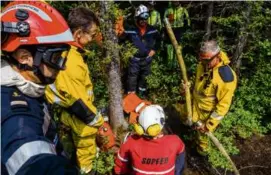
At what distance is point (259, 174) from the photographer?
18.1 ft

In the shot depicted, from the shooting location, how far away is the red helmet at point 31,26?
86.1 inches

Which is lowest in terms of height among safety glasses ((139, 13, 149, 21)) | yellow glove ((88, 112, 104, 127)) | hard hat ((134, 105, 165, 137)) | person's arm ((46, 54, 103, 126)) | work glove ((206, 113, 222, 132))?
work glove ((206, 113, 222, 132))

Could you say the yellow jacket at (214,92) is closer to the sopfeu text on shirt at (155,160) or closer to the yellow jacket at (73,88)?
the sopfeu text on shirt at (155,160)

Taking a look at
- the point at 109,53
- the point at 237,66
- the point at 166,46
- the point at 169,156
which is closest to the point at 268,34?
the point at 237,66

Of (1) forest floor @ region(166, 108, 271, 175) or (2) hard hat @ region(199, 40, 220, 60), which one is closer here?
(2) hard hat @ region(199, 40, 220, 60)

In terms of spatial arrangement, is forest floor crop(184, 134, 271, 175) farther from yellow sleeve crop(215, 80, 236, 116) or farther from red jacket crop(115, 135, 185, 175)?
red jacket crop(115, 135, 185, 175)

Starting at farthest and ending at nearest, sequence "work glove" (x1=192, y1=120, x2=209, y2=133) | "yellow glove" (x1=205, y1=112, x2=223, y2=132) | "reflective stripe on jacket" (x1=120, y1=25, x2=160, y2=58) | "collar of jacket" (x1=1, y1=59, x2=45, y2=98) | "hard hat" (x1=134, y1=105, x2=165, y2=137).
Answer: "reflective stripe on jacket" (x1=120, y1=25, x2=160, y2=58) < "work glove" (x1=192, y1=120, x2=209, y2=133) < "yellow glove" (x1=205, y1=112, x2=223, y2=132) < "hard hat" (x1=134, y1=105, x2=165, y2=137) < "collar of jacket" (x1=1, y1=59, x2=45, y2=98)

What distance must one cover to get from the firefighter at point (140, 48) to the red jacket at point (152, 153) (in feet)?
11.9

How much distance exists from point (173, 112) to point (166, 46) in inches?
70.7

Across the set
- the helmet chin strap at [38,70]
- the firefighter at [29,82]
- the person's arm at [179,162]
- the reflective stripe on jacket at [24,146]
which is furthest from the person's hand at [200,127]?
the reflective stripe on jacket at [24,146]

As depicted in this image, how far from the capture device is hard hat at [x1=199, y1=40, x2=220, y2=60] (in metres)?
4.72

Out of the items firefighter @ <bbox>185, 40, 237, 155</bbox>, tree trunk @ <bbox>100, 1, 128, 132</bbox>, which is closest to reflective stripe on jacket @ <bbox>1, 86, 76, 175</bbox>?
tree trunk @ <bbox>100, 1, 128, 132</bbox>

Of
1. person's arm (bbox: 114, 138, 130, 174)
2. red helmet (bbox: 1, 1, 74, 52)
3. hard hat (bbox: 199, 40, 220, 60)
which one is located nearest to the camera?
red helmet (bbox: 1, 1, 74, 52)

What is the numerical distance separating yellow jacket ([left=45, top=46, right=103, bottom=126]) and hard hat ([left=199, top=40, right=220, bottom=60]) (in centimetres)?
171
